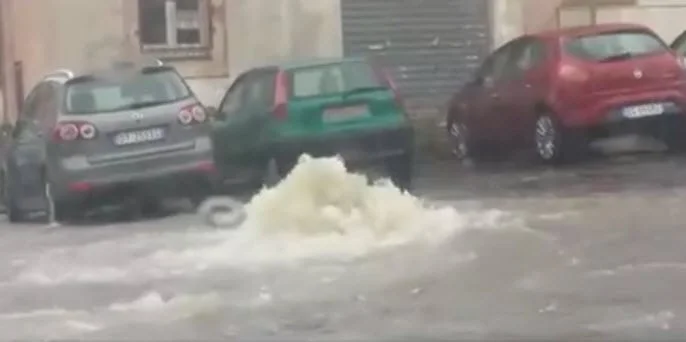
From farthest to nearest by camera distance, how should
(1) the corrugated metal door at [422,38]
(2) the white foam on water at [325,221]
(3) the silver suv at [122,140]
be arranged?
(1) the corrugated metal door at [422,38]
(3) the silver suv at [122,140]
(2) the white foam on water at [325,221]

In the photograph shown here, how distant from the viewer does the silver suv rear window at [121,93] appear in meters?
16.7

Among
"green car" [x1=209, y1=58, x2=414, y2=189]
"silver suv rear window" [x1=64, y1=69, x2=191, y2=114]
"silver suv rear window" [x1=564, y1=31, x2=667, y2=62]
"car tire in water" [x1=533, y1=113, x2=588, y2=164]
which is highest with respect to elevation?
"silver suv rear window" [x1=564, y1=31, x2=667, y2=62]

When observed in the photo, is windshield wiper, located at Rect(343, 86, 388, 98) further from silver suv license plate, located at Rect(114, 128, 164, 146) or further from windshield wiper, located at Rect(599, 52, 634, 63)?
windshield wiper, located at Rect(599, 52, 634, 63)

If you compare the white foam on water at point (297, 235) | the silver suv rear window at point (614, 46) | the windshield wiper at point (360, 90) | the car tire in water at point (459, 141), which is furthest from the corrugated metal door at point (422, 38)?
the white foam on water at point (297, 235)

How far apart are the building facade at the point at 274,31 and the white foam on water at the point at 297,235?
1226 cm

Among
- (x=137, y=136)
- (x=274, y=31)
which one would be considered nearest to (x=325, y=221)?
(x=137, y=136)

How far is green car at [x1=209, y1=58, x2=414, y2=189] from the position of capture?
1742 cm

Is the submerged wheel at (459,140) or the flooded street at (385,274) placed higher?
the flooded street at (385,274)

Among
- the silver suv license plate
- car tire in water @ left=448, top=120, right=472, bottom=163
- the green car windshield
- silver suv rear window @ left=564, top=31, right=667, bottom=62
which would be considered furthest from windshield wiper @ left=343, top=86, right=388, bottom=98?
car tire in water @ left=448, top=120, right=472, bottom=163

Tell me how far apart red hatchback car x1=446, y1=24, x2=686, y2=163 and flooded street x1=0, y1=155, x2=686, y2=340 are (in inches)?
98.9

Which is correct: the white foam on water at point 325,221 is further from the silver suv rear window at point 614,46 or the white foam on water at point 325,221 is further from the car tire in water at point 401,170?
the silver suv rear window at point 614,46

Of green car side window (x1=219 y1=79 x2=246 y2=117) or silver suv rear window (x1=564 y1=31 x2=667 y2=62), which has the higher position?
silver suv rear window (x1=564 y1=31 x2=667 y2=62)

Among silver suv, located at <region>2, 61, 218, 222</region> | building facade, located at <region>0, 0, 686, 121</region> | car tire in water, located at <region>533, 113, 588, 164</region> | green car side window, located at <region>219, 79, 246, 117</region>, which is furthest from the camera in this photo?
building facade, located at <region>0, 0, 686, 121</region>

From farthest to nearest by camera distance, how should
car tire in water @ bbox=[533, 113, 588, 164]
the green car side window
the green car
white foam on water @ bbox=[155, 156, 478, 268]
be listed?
car tire in water @ bbox=[533, 113, 588, 164] → the green car side window → the green car → white foam on water @ bbox=[155, 156, 478, 268]
